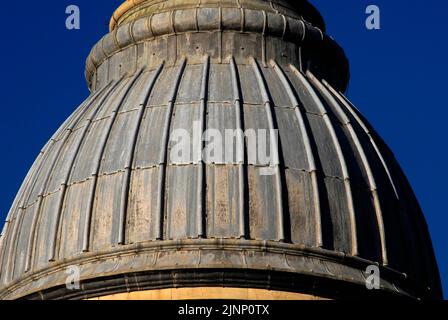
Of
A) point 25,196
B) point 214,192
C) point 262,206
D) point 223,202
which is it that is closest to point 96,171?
point 25,196

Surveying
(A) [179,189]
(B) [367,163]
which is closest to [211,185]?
(A) [179,189]

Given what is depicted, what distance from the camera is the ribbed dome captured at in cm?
5338

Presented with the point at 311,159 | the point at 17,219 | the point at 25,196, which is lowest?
the point at 17,219

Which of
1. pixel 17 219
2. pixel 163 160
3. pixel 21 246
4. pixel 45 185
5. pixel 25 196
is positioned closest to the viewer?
pixel 163 160

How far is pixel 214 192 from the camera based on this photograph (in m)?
54.1

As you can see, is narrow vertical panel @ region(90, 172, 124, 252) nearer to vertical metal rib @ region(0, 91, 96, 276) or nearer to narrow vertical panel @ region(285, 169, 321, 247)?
vertical metal rib @ region(0, 91, 96, 276)

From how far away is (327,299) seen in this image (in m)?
53.2

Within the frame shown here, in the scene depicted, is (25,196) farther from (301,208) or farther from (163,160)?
(301,208)

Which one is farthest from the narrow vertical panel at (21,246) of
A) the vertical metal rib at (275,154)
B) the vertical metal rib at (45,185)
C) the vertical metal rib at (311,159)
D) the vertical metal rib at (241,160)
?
the vertical metal rib at (311,159)

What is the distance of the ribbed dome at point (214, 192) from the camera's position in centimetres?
5338

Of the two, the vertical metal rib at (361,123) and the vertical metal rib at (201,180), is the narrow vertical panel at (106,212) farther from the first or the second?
the vertical metal rib at (361,123)

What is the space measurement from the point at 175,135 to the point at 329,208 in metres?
3.98
